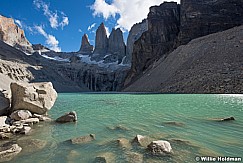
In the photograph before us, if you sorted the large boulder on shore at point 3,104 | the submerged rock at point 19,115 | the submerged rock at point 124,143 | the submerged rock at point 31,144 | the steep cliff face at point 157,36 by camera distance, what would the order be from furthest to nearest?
1. the steep cliff face at point 157,36
2. the large boulder on shore at point 3,104
3. the submerged rock at point 19,115
4. the submerged rock at point 31,144
5. the submerged rock at point 124,143

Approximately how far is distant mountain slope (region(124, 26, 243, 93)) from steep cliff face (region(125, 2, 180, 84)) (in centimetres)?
2303

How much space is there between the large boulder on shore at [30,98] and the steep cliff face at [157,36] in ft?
235

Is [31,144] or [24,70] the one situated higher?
[24,70]

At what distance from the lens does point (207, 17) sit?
77375mm

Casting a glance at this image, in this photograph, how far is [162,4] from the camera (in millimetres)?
91875

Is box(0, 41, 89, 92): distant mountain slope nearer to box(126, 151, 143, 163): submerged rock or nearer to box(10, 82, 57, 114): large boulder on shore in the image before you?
box(10, 82, 57, 114): large boulder on shore

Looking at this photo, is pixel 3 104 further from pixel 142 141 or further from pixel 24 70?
pixel 24 70

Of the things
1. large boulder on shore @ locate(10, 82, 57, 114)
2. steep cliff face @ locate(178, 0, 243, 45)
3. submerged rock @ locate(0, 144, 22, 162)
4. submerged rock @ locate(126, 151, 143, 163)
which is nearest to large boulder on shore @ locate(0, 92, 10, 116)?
large boulder on shore @ locate(10, 82, 57, 114)

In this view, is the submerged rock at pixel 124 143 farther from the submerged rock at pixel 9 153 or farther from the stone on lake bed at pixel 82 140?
the submerged rock at pixel 9 153

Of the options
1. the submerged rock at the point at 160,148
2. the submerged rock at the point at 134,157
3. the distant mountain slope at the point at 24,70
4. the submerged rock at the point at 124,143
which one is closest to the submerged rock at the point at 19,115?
the submerged rock at the point at 124,143

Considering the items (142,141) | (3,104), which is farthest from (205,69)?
(142,141)

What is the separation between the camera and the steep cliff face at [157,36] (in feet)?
281

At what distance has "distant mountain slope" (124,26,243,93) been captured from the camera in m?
40.3

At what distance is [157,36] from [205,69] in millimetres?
44658
